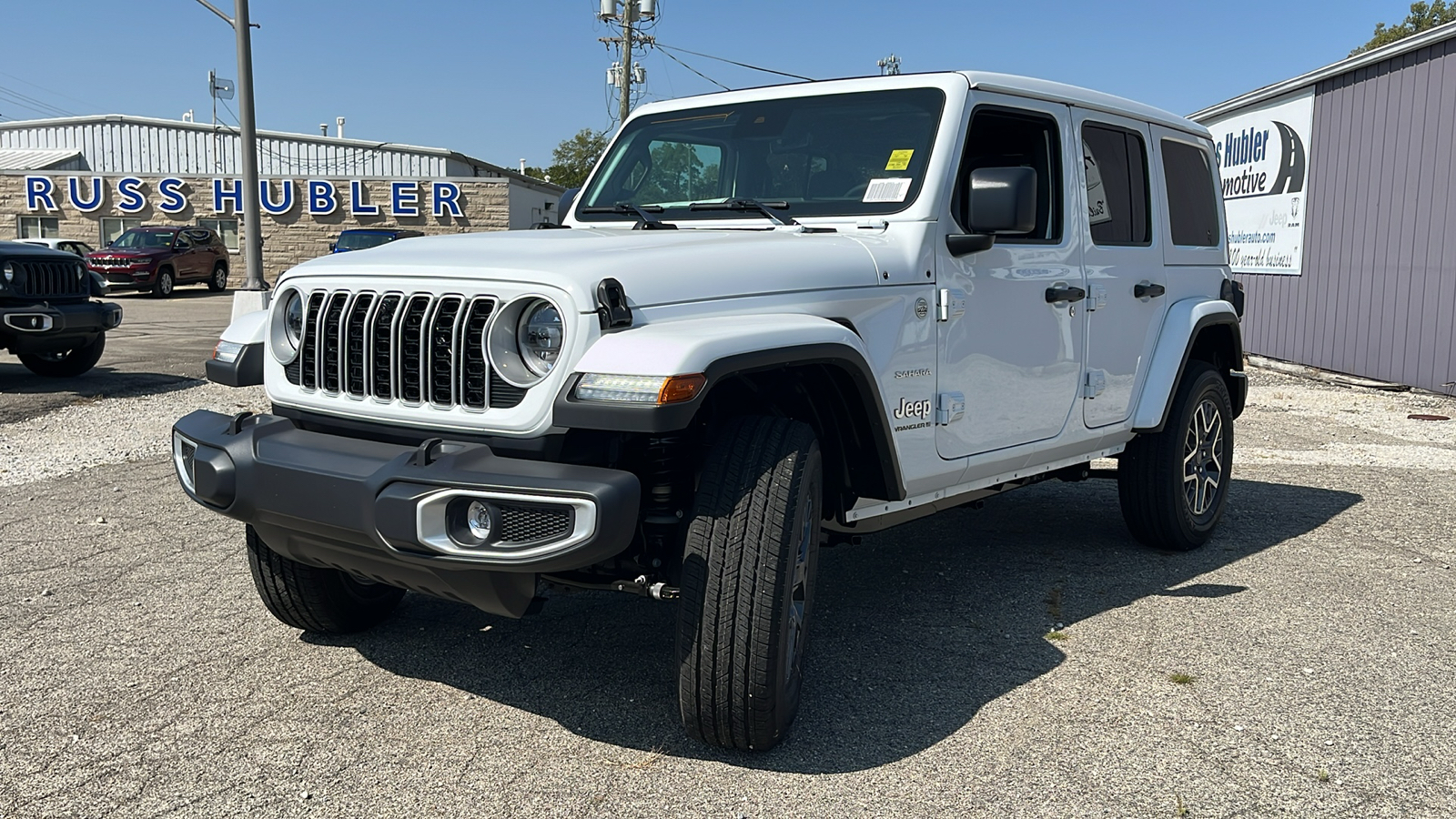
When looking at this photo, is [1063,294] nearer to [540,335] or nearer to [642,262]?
[642,262]

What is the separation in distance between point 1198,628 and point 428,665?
2.79m

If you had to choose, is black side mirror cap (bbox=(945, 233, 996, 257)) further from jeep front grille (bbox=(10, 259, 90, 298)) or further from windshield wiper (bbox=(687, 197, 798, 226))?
jeep front grille (bbox=(10, 259, 90, 298))

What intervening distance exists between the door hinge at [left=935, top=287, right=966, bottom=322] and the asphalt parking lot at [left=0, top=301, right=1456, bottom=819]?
46.3 inches

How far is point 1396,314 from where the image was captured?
A: 12125 mm

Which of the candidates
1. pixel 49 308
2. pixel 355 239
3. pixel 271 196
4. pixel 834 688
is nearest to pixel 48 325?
pixel 49 308

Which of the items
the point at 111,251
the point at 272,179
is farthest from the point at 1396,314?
the point at 272,179

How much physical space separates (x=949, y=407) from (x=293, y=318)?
211cm

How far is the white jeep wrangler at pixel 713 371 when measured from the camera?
2.97 m

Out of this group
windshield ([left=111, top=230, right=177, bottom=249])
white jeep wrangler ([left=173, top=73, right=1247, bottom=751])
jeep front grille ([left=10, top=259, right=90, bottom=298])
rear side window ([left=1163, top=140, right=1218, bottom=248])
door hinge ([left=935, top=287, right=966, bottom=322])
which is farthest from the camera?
windshield ([left=111, top=230, right=177, bottom=249])

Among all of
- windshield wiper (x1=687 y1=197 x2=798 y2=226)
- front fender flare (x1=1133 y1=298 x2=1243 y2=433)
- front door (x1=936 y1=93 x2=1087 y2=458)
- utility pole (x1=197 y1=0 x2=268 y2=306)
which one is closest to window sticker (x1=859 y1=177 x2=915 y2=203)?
front door (x1=936 y1=93 x2=1087 y2=458)

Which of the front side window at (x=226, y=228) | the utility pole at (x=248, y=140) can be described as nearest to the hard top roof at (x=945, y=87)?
the utility pole at (x=248, y=140)

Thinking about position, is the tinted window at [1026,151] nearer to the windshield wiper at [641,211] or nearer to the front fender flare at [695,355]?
the windshield wiper at [641,211]

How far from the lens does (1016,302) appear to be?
4.39m

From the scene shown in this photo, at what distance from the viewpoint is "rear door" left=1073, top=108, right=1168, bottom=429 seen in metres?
4.91
